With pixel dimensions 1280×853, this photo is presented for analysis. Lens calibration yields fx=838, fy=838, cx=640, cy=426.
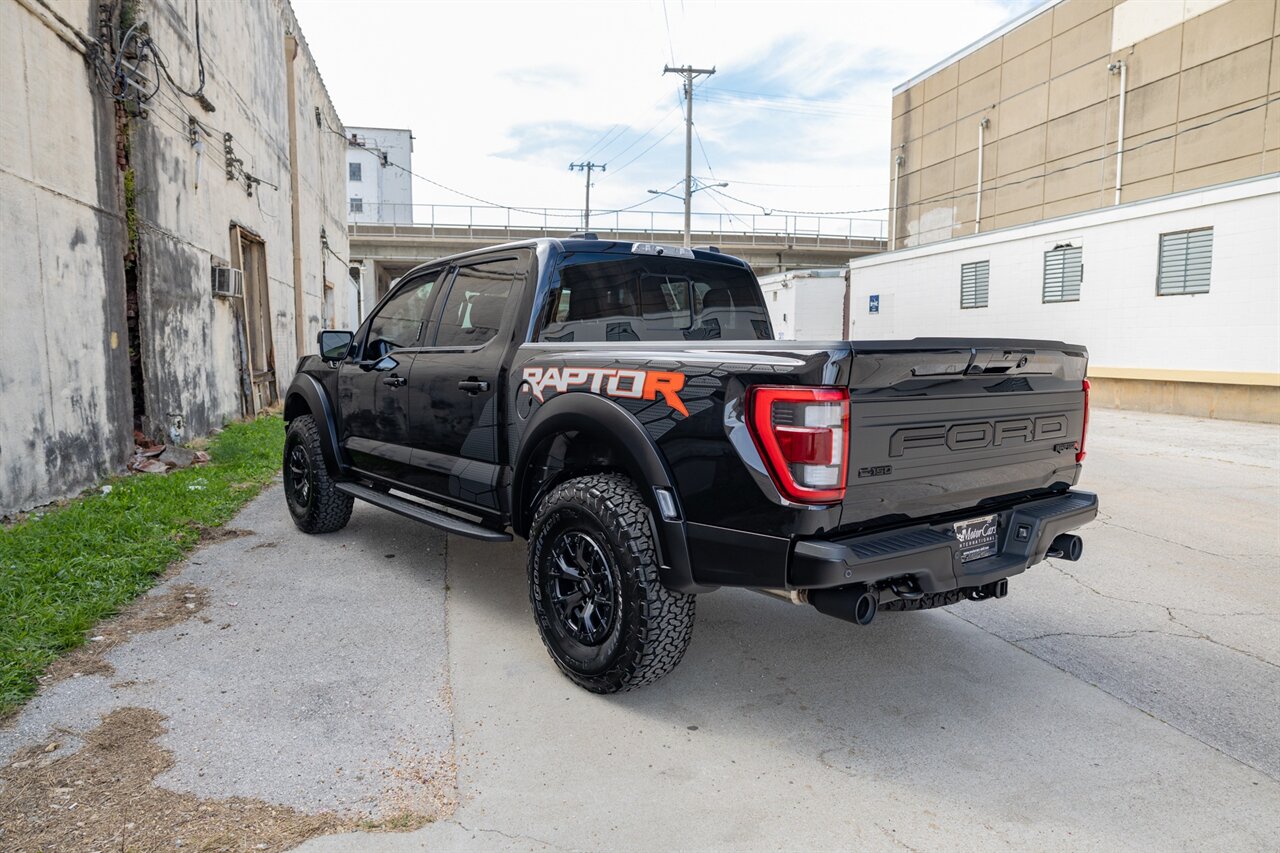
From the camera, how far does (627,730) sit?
320 centimetres

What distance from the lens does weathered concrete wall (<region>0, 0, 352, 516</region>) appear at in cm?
591

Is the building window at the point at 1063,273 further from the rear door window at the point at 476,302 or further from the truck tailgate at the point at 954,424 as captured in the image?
the rear door window at the point at 476,302

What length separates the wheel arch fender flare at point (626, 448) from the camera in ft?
10.2

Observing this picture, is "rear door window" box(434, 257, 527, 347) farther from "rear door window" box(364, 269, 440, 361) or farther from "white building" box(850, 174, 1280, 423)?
"white building" box(850, 174, 1280, 423)

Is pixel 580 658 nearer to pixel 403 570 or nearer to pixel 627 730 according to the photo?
pixel 627 730

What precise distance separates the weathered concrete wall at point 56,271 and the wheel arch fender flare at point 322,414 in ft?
6.09

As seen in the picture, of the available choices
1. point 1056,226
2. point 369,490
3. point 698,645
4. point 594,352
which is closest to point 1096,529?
point 698,645

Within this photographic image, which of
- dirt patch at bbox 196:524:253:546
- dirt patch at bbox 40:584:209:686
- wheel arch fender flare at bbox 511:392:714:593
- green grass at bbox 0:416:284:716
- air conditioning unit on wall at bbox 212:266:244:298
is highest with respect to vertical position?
air conditioning unit on wall at bbox 212:266:244:298

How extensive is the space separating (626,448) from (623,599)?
1.92 ft

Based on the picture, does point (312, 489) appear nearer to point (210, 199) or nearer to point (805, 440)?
point (805, 440)

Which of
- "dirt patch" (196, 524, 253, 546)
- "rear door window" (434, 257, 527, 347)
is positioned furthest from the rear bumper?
"dirt patch" (196, 524, 253, 546)

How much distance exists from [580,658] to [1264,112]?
95.4 feet

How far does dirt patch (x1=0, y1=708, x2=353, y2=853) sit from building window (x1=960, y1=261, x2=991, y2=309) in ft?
71.8

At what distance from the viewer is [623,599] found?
3.23m
